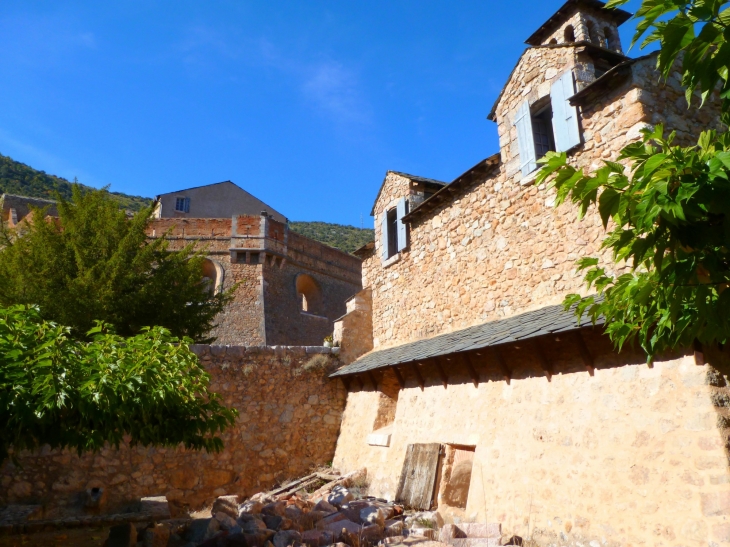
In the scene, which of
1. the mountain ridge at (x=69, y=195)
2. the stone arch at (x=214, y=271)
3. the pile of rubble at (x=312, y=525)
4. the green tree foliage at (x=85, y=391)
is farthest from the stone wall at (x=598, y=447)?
the mountain ridge at (x=69, y=195)

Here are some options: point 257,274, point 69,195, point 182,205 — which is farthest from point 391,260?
point 69,195

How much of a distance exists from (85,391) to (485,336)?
5023 mm

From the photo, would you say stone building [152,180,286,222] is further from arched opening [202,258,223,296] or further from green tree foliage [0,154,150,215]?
green tree foliage [0,154,150,215]

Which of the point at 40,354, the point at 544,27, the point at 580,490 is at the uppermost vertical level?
the point at 544,27

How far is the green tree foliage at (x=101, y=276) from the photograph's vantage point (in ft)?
40.1

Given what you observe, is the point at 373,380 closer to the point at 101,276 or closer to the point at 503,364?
the point at 503,364

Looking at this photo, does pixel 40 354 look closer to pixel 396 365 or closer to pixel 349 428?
pixel 396 365

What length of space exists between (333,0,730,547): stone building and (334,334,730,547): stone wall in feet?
0.05

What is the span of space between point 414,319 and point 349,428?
8.66 feet

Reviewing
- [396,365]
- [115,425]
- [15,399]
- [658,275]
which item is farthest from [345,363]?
[658,275]

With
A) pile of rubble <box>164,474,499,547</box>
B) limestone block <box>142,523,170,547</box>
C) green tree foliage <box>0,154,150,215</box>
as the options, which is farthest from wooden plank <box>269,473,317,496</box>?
green tree foliage <box>0,154,150,215</box>

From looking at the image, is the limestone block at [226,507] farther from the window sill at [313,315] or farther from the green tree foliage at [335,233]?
the green tree foliage at [335,233]

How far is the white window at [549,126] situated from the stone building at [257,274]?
1641cm

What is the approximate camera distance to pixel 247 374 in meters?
11.1
